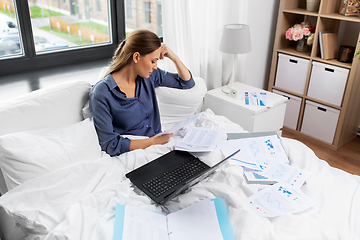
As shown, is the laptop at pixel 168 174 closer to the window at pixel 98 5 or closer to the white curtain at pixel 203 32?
the white curtain at pixel 203 32

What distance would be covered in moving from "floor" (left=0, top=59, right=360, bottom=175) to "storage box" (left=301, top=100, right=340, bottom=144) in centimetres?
9

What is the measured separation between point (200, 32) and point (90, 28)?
802 mm

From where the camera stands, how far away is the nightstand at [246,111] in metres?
2.26

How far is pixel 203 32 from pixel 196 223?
1622 mm

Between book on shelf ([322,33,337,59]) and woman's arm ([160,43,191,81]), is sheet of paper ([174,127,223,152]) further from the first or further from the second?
book on shelf ([322,33,337,59])


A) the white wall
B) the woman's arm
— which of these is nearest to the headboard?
the woman's arm

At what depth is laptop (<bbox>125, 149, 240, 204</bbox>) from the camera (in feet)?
4.29

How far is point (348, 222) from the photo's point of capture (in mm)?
1189

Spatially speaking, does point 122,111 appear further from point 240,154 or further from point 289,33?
point 289,33

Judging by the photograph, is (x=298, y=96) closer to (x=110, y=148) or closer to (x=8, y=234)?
(x=110, y=148)

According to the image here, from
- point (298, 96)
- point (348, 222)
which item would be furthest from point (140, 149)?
point (298, 96)

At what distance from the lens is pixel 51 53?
221 centimetres

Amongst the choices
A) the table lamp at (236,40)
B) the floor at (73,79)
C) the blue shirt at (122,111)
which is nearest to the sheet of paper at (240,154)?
the blue shirt at (122,111)

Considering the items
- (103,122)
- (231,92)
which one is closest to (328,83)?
(231,92)
